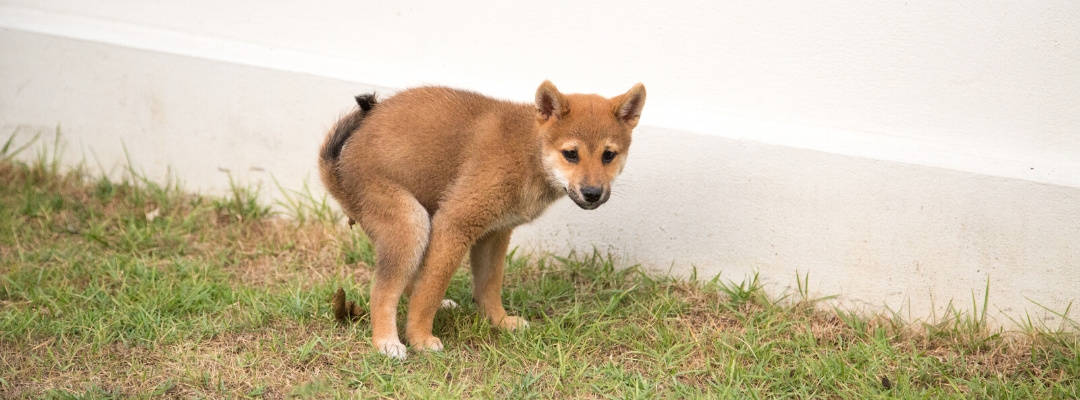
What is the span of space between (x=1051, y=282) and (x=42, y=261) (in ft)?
18.0

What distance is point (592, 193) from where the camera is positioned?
4.68 meters

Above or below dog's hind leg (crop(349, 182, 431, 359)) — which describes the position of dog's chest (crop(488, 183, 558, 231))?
above

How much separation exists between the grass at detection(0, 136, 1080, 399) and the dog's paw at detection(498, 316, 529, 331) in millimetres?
100

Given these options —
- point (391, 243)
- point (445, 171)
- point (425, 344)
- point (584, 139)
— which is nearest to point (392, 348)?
point (425, 344)

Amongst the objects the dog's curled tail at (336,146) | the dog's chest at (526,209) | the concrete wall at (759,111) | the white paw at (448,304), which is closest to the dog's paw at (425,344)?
the white paw at (448,304)

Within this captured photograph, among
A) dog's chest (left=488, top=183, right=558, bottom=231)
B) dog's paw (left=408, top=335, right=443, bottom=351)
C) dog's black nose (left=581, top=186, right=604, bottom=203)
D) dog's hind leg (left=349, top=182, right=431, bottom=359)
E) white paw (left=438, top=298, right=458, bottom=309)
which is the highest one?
dog's black nose (left=581, top=186, right=604, bottom=203)

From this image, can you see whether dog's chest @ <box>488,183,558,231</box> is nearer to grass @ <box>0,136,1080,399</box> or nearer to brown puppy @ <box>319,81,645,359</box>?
brown puppy @ <box>319,81,645,359</box>

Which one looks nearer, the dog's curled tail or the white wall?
the white wall

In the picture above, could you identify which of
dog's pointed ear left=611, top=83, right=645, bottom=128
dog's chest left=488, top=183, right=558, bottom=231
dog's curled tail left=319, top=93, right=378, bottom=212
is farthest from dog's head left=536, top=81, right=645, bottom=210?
dog's curled tail left=319, top=93, right=378, bottom=212

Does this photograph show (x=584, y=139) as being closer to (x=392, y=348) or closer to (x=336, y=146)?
(x=336, y=146)

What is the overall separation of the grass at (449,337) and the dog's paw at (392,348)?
54 millimetres

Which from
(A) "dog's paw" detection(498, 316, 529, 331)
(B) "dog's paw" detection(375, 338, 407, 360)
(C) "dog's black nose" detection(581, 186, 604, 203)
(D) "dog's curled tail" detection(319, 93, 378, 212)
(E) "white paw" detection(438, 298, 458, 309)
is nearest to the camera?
→ (C) "dog's black nose" detection(581, 186, 604, 203)

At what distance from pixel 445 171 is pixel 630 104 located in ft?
3.08

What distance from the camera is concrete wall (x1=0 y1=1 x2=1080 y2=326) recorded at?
16.6 ft
